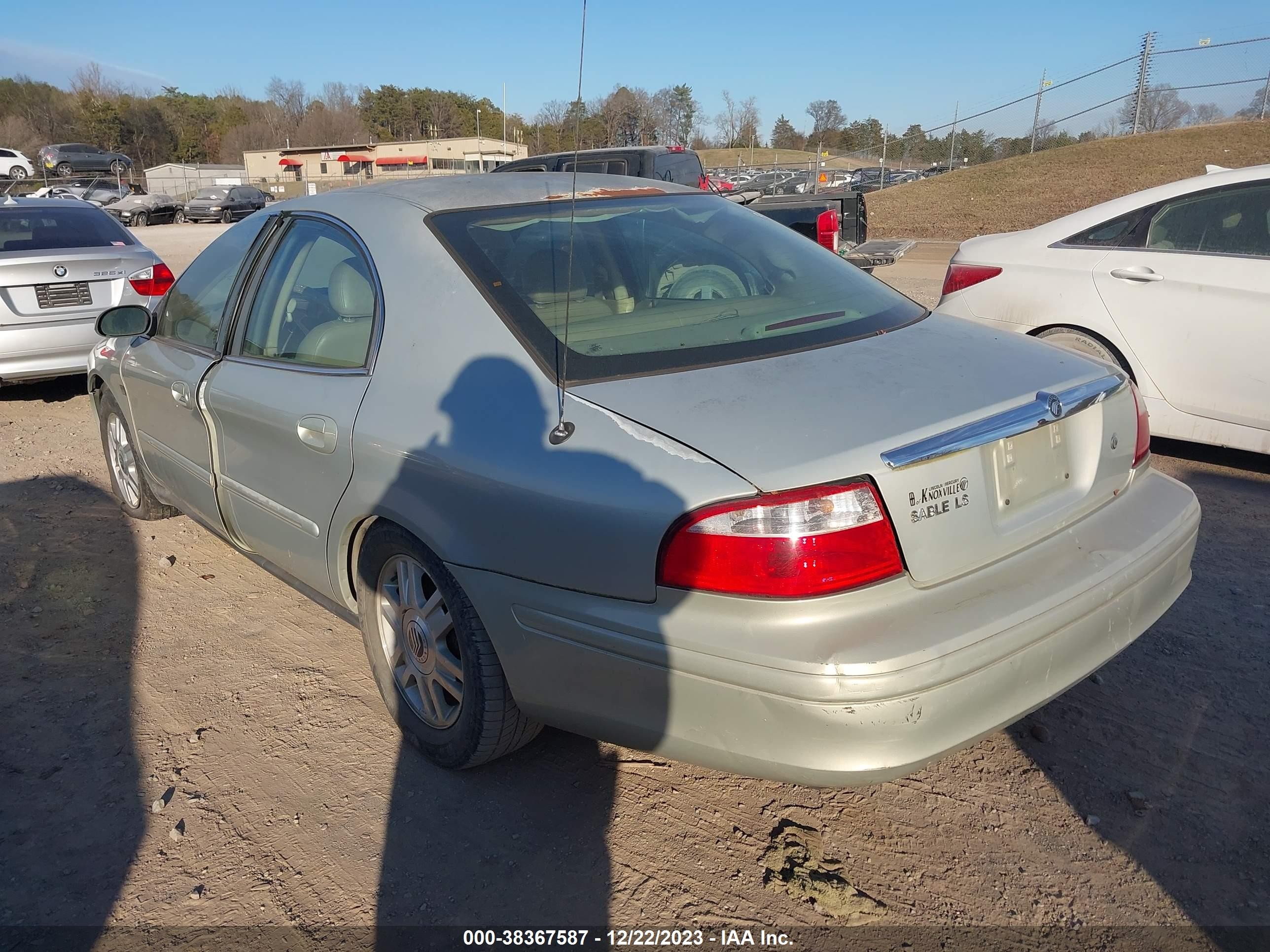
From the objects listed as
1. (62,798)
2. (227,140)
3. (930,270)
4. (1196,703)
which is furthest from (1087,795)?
(227,140)

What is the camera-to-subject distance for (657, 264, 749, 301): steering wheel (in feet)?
9.68

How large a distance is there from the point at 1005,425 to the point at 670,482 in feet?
2.67

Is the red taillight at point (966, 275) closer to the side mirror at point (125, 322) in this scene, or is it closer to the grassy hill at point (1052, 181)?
the side mirror at point (125, 322)

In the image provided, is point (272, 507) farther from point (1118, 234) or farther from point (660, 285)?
point (1118, 234)

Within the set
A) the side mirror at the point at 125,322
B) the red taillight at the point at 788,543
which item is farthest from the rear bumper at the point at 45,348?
the red taillight at the point at 788,543

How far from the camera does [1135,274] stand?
502 centimetres

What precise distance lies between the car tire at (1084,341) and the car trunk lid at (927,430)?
273 cm

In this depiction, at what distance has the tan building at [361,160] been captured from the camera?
4678 centimetres

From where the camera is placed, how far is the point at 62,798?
9.04 feet

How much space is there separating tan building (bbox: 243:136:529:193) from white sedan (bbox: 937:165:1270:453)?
3894cm

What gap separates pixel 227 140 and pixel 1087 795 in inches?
3704

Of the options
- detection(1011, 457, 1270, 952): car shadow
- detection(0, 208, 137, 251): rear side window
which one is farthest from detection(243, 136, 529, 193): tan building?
detection(1011, 457, 1270, 952): car shadow

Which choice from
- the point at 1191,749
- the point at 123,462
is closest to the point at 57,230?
the point at 123,462

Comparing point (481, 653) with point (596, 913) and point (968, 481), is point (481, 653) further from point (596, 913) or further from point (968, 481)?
point (968, 481)
